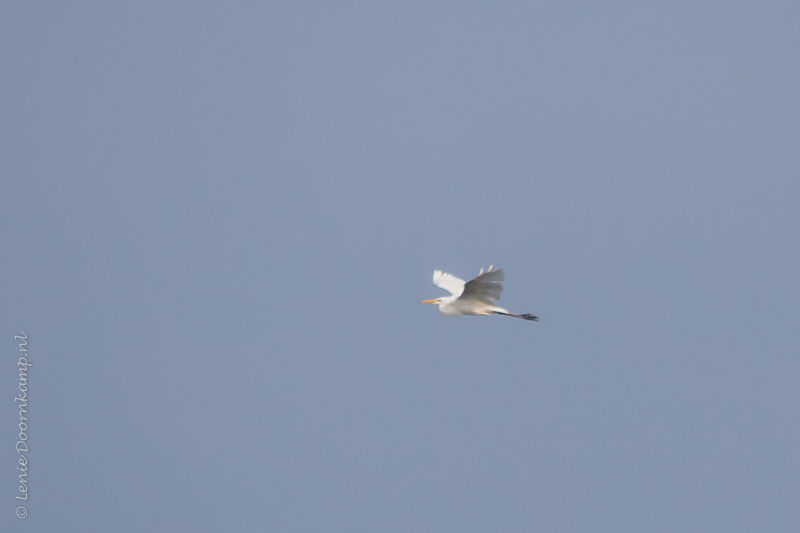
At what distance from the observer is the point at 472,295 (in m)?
20.2

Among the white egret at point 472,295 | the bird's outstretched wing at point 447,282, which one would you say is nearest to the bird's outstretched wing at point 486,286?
the white egret at point 472,295

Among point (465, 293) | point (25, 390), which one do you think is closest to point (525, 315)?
point (465, 293)

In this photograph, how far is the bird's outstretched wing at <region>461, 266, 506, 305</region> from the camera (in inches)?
733

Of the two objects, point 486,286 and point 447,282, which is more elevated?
point 447,282

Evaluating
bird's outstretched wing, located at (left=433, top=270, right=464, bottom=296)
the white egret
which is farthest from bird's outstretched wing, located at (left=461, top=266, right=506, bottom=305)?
bird's outstretched wing, located at (left=433, top=270, right=464, bottom=296)

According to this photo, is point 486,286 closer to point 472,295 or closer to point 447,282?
point 472,295

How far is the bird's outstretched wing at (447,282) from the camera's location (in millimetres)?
23125

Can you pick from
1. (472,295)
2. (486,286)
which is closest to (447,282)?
(472,295)

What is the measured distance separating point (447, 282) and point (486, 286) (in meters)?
4.22

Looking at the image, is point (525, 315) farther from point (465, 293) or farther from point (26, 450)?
point (26, 450)

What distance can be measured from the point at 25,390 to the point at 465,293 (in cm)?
936

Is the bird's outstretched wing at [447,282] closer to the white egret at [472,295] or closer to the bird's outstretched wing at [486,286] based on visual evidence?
the white egret at [472,295]

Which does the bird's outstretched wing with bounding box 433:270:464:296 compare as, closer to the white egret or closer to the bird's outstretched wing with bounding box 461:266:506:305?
the white egret

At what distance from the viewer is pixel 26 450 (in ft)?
72.8
